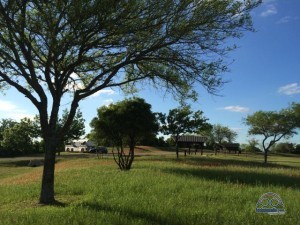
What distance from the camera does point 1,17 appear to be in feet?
41.2

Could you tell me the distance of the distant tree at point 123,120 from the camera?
103 ft

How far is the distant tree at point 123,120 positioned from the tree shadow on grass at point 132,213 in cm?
2004

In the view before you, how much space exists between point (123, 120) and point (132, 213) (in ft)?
72.3

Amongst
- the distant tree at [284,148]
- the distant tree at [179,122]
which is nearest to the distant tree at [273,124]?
the distant tree at [179,122]

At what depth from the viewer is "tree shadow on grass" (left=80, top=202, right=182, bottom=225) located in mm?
8652

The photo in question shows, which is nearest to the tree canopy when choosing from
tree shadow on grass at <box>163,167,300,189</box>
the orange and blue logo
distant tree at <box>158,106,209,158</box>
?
distant tree at <box>158,106,209,158</box>

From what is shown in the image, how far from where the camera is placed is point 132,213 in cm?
945

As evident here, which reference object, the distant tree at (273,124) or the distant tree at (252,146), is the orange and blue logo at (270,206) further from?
the distant tree at (252,146)

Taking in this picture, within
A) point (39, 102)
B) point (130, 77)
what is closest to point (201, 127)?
point (130, 77)

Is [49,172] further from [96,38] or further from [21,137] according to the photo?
[21,137]

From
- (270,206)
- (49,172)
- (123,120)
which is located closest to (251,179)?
(270,206)

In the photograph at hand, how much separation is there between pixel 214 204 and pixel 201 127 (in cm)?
3830

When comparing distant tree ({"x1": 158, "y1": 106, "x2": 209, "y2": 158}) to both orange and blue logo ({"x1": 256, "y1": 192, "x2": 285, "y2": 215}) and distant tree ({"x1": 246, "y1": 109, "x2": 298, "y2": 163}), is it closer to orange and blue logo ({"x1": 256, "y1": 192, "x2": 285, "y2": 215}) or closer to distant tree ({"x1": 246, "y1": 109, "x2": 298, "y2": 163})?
distant tree ({"x1": 246, "y1": 109, "x2": 298, "y2": 163})

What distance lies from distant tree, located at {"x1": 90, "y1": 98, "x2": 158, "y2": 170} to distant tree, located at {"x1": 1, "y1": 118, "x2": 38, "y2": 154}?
44659mm
